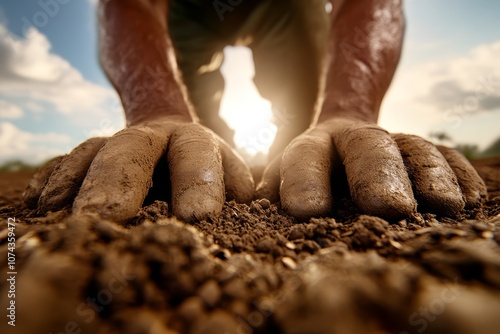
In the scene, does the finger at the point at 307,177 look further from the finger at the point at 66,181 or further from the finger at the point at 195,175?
the finger at the point at 66,181

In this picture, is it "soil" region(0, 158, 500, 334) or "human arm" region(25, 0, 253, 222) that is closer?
"soil" region(0, 158, 500, 334)

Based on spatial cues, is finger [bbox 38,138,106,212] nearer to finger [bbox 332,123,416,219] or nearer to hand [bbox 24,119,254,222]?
hand [bbox 24,119,254,222]

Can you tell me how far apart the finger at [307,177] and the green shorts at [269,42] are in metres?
1.93

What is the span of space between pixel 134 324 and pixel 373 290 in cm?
32

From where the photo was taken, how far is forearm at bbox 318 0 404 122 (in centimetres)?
147

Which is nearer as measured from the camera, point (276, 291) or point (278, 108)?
point (276, 291)

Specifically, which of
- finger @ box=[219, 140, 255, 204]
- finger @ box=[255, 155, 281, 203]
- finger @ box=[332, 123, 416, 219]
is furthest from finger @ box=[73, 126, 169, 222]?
finger @ box=[332, 123, 416, 219]

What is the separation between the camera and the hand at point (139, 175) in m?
0.80

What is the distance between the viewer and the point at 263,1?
2762 millimetres

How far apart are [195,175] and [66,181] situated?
409mm

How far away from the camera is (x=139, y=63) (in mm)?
1495

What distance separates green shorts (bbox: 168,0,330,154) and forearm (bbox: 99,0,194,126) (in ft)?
4.27

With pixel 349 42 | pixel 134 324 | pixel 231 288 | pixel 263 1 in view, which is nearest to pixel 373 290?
pixel 231 288

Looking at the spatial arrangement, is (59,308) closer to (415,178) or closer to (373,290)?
(373,290)
